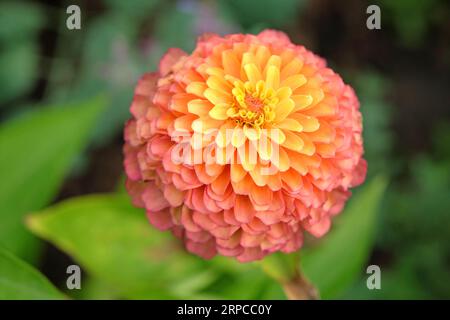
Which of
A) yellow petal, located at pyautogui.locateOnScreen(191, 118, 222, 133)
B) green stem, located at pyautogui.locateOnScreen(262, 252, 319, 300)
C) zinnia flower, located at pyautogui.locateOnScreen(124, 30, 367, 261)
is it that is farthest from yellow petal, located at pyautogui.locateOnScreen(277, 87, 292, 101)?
green stem, located at pyautogui.locateOnScreen(262, 252, 319, 300)

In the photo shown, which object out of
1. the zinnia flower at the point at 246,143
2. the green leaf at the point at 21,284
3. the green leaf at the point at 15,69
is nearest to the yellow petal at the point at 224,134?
the zinnia flower at the point at 246,143

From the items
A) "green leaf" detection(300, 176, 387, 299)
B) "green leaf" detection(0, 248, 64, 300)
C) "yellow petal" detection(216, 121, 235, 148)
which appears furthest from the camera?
"green leaf" detection(300, 176, 387, 299)

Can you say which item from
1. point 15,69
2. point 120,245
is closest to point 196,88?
point 120,245

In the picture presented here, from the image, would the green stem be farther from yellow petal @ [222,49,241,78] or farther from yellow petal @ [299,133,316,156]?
yellow petal @ [222,49,241,78]

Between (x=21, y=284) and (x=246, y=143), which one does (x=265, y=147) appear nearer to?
(x=246, y=143)
